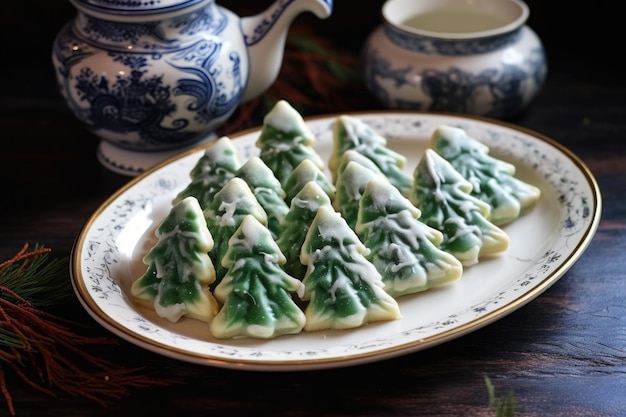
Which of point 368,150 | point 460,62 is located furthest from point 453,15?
point 368,150

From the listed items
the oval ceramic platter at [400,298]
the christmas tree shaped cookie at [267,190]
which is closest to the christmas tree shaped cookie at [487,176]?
the oval ceramic platter at [400,298]

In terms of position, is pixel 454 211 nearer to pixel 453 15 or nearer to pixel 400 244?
pixel 400 244

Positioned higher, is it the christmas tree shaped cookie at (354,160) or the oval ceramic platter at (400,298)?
the christmas tree shaped cookie at (354,160)

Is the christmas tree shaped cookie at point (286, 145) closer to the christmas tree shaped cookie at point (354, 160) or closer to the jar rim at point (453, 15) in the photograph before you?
the christmas tree shaped cookie at point (354, 160)

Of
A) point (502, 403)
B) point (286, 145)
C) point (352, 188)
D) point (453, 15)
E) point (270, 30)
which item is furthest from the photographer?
point (453, 15)

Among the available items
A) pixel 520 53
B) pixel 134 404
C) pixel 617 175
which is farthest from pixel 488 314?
pixel 520 53

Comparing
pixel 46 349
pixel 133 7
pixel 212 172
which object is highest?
pixel 133 7

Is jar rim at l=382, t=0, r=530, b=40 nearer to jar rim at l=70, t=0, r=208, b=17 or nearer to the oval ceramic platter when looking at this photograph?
the oval ceramic platter
